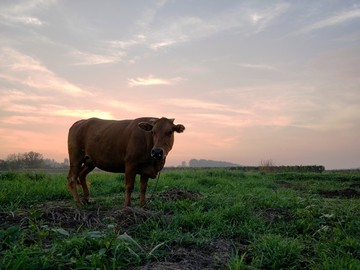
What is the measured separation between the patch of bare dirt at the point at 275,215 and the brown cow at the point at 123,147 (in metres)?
2.03

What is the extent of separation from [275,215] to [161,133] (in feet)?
7.97

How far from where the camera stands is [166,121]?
6.89m

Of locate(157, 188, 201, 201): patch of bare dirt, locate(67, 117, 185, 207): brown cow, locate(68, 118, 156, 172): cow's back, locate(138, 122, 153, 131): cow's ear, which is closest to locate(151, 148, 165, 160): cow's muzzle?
locate(67, 117, 185, 207): brown cow

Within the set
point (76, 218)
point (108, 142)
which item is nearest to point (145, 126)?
point (108, 142)

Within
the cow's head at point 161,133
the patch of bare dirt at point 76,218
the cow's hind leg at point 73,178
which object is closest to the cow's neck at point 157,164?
the cow's head at point 161,133

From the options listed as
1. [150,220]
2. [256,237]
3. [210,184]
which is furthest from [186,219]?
[210,184]

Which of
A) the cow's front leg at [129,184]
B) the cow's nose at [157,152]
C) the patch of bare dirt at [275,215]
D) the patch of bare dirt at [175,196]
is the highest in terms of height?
the cow's nose at [157,152]

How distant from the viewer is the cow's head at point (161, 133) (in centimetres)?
636

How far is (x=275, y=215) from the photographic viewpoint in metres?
6.04

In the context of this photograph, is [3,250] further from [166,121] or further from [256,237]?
[166,121]

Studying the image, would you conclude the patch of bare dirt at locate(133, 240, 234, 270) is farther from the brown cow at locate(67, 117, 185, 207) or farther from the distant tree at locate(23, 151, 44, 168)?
the distant tree at locate(23, 151, 44, 168)

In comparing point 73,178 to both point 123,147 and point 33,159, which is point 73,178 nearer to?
point 123,147

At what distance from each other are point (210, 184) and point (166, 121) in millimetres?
6154

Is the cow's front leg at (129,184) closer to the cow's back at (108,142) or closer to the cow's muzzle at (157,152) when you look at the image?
the cow's back at (108,142)
